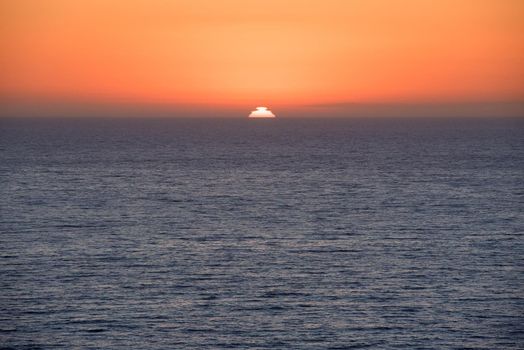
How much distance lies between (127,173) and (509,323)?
11091 cm

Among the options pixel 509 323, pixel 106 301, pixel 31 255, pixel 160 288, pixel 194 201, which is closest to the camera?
pixel 509 323

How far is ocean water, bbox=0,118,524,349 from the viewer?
2176 inches

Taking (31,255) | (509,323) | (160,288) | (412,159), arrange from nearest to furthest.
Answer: (509,323), (160,288), (31,255), (412,159)

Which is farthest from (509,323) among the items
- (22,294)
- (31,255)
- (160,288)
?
(31,255)

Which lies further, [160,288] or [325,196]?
[325,196]

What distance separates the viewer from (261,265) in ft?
242

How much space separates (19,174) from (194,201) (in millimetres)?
48317

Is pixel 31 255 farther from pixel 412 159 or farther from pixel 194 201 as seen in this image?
pixel 412 159

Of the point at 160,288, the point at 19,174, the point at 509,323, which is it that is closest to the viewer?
the point at 509,323

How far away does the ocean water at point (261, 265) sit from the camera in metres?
55.3

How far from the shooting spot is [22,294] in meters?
62.8

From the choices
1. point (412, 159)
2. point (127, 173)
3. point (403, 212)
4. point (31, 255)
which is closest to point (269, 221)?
point (403, 212)

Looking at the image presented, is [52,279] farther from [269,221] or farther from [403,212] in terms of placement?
[403,212]

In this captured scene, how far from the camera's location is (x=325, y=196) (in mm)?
123312
